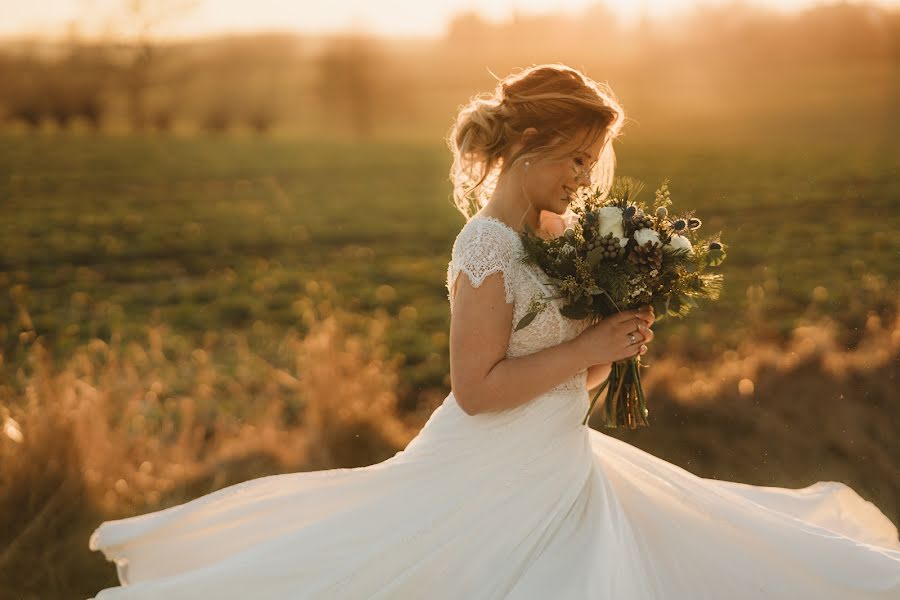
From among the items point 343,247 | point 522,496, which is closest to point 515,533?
point 522,496

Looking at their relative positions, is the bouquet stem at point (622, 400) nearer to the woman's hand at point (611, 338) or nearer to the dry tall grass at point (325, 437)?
the woman's hand at point (611, 338)

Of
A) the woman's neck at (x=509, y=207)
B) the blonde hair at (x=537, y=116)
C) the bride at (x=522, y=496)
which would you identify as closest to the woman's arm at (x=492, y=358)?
the bride at (x=522, y=496)

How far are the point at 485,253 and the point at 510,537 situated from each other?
3.23ft

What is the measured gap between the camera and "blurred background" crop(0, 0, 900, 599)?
16.9 ft

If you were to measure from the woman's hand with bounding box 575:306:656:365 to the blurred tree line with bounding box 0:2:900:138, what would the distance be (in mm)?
24578

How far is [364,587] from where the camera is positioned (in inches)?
118

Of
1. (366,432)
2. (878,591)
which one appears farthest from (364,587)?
(366,432)

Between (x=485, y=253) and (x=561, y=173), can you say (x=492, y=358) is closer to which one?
(x=485, y=253)

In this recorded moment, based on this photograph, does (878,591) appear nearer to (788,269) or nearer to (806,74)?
(788,269)

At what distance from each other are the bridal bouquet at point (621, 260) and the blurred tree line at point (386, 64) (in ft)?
80.0

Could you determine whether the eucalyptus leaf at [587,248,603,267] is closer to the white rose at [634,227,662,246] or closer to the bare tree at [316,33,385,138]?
the white rose at [634,227,662,246]

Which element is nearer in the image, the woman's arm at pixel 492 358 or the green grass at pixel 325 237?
the woman's arm at pixel 492 358

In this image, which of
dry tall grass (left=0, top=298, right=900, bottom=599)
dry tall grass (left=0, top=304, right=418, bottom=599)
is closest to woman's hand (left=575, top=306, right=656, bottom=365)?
dry tall grass (left=0, top=298, right=900, bottom=599)

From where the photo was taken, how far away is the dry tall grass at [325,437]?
457 centimetres
